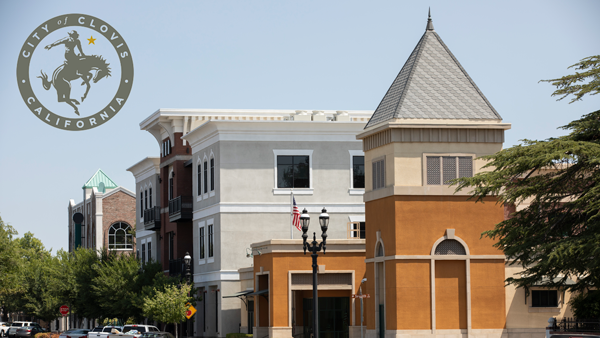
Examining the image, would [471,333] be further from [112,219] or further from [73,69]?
[112,219]

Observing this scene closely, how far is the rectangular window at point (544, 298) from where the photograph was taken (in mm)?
34312

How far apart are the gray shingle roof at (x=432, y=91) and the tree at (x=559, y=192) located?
5.54 metres

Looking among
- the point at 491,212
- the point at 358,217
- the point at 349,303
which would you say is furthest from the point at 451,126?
the point at 358,217

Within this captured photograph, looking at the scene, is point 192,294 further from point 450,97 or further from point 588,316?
point 588,316

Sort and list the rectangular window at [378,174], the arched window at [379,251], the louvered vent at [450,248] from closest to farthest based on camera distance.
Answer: the louvered vent at [450,248]
the rectangular window at [378,174]
the arched window at [379,251]

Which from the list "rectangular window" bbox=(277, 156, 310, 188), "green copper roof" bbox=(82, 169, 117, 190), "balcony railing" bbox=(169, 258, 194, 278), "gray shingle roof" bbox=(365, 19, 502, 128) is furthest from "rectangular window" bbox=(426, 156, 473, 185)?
"green copper roof" bbox=(82, 169, 117, 190)

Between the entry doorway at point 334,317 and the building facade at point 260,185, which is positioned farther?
the building facade at point 260,185

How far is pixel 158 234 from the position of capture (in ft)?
216

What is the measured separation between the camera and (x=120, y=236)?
304 feet

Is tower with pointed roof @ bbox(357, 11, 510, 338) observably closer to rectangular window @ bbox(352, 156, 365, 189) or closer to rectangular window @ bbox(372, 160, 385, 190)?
rectangular window @ bbox(372, 160, 385, 190)

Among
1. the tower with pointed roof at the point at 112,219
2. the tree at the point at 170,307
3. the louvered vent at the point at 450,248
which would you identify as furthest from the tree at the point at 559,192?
the tower with pointed roof at the point at 112,219

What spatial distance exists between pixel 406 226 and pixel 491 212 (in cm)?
341

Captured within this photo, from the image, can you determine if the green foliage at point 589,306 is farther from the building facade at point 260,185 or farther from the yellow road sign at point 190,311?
the building facade at point 260,185

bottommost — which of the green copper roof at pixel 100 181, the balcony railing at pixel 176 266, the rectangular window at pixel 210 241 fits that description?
the balcony railing at pixel 176 266
